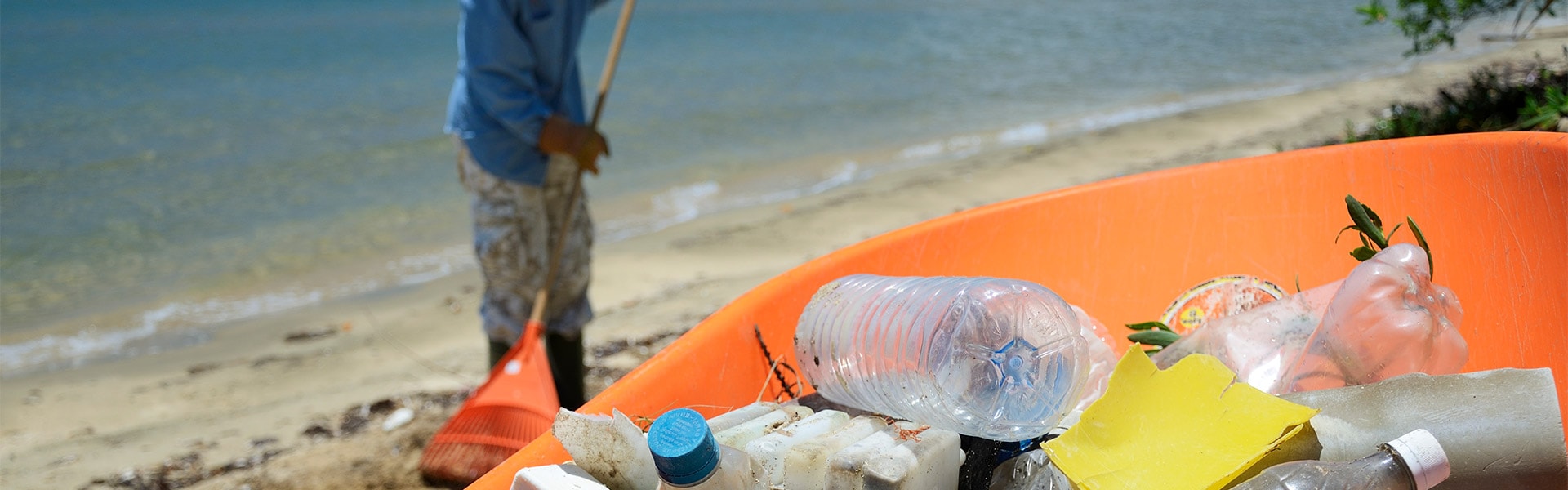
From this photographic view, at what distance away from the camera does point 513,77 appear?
3.07m

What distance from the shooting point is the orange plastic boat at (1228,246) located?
177cm

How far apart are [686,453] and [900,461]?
11.3 inches

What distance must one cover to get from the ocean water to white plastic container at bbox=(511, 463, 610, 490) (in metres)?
4.63

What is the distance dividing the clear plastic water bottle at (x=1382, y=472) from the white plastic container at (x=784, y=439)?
0.57 metres

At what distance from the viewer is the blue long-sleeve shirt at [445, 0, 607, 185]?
9.90 feet

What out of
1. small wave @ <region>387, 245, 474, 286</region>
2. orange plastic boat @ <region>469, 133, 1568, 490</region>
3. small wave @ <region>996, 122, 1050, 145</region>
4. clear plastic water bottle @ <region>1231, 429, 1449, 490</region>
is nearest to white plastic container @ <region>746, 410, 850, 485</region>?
orange plastic boat @ <region>469, 133, 1568, 490</region>

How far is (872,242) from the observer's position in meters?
2.12

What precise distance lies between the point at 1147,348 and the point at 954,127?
7621mm

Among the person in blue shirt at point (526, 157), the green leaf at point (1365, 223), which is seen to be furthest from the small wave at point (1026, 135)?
the green leaf at point (1365, 223)

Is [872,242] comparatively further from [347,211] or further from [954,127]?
[954,127]

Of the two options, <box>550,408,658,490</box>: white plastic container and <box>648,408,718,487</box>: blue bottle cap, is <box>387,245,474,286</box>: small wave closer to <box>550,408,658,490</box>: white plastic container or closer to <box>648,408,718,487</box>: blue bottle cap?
<box>550,408,658,490</box>: white plastic container

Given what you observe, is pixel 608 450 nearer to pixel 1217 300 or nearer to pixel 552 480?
pixel 552 480

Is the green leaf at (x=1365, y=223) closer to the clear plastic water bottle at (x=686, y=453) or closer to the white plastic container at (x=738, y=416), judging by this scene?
the white plastic container at (x=738, y=416)

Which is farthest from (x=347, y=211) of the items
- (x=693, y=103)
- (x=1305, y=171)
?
(x=1305, y=171)
